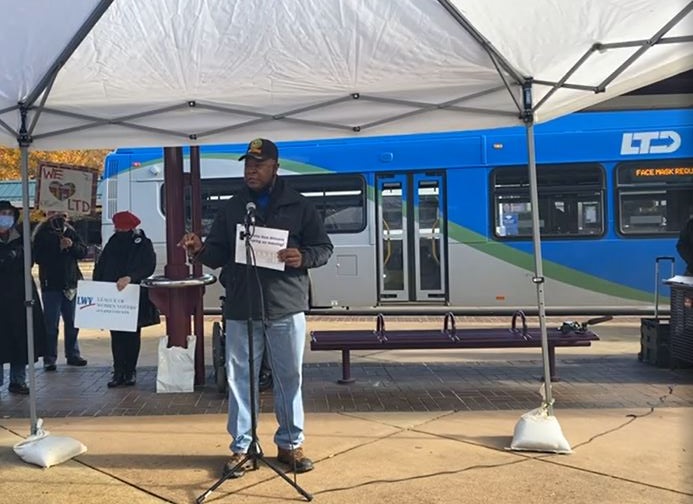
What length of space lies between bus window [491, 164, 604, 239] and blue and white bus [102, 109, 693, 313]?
17 mm

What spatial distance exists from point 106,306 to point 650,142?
9.20 metres

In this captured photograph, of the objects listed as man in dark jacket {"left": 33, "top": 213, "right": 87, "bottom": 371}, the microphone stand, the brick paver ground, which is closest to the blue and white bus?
the brick paver ground

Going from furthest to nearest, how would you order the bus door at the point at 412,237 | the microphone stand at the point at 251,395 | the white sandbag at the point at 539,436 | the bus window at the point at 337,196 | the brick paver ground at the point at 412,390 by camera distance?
the bus window at the point at 337,196 → the bus door at the point at 412,237 → the brick paver ground at the point at 412,390 → the white sandbag at the point at 539,436 → the microphone stand at the point at 251,395

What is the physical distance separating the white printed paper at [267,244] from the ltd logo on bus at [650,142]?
28.8 feet

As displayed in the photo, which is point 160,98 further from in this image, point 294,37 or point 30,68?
point 294,37

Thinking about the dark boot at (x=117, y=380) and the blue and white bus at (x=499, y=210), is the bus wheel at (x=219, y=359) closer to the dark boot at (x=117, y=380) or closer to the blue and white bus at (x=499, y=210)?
the dark boot at (x=117, y=380)

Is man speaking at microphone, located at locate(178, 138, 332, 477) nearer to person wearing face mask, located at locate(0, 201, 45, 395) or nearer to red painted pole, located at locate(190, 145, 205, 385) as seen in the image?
red painted pole, located at locate(190, 145, 205, 385)

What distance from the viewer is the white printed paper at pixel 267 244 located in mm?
3945

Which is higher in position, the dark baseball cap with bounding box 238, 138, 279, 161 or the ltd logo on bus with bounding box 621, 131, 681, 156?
the ltd logo on bus with bounding box 621, 131, 681, 156

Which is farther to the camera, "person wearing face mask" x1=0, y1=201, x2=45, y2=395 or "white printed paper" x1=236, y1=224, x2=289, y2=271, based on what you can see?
"person wearing face mask" x1=0, y1=201, x2=45, y2=395

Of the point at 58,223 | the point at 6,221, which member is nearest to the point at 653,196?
the point at 58,223

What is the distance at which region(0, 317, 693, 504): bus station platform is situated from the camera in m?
3.90

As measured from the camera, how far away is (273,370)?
4.12 metres

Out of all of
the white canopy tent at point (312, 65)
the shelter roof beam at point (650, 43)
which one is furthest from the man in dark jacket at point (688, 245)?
the shelter roof beam at point (650, 43)
